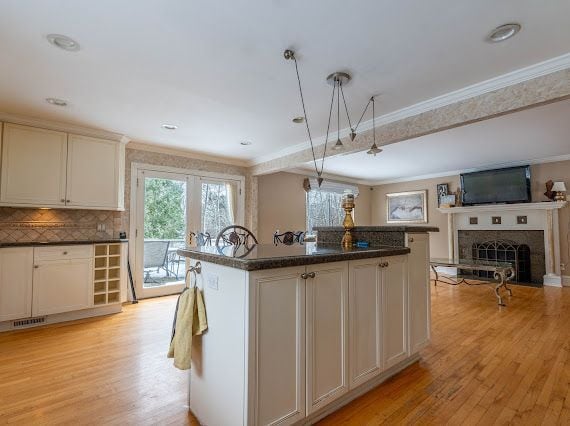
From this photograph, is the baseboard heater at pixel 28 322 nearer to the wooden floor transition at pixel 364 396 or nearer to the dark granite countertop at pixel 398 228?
the wooden floor transition at pixel 364 396

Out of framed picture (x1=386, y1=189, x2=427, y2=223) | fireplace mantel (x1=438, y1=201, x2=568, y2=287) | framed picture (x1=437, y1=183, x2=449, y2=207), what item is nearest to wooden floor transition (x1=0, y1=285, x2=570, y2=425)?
fireplace mantel (x1=438, y1=201, x2=568, y2=287)

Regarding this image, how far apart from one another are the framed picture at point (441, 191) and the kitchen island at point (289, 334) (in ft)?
19.5

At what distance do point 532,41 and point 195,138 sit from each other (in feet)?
12.6

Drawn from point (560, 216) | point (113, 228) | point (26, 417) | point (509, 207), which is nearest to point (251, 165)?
point (113, 228)

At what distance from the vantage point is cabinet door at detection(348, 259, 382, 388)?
179 cm

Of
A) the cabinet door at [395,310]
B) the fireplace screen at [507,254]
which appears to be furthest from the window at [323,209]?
the cabinet door at [395,310]

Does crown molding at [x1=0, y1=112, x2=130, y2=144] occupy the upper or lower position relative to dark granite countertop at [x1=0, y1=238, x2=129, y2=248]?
upper

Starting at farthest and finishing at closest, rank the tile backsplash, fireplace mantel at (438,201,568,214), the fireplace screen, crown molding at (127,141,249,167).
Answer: the fireplace screen → fireplace mantel at (438,201,568,214) → crown molding at (127,141,249,167) → the tile backsplash

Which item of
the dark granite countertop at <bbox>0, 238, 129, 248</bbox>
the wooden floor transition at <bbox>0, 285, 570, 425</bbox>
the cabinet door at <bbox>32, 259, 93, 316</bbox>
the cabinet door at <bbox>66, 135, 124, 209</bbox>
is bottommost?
the wooden floor transition at <bbox>0, 285, 570, 425</bbox>

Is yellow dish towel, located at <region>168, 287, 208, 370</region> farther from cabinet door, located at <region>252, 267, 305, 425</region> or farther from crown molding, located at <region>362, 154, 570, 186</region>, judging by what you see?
crown molding, located at <region>362, 154, 570, 186</region>

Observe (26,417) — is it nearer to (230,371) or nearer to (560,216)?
(230,371)

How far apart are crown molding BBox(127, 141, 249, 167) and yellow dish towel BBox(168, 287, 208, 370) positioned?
144 inches

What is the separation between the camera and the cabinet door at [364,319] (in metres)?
1.79

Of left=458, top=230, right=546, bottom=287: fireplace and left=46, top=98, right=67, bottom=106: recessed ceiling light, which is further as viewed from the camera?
left=458, top=230, right=546, bottom=287: fireplace
